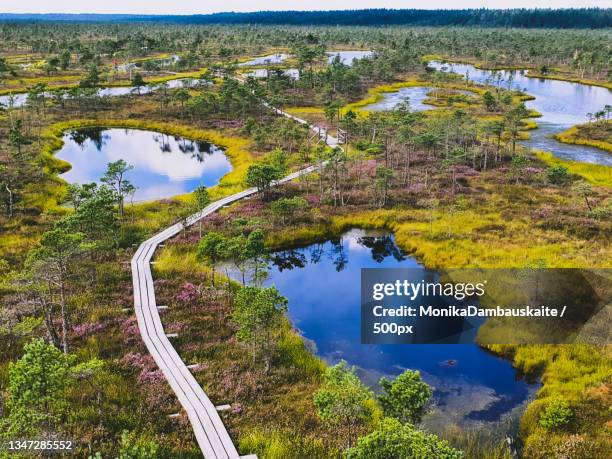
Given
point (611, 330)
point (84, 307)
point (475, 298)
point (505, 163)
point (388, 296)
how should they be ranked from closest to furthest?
1. point (611, 330)
2. point (84, 307)
3. point (475, 298)
4. point (388, 296)
5. point (505, 163)

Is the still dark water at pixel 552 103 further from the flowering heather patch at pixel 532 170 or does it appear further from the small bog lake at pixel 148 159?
the small bog lake at pixel 148 159

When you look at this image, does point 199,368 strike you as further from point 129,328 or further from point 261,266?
point 261,266

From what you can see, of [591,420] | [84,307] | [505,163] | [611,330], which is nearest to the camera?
[591,420]

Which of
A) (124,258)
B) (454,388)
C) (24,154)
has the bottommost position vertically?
(454,388)

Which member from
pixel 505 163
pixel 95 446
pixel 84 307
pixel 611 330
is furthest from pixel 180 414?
pixel 505 163

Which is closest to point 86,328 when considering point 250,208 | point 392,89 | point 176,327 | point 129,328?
point 129,328

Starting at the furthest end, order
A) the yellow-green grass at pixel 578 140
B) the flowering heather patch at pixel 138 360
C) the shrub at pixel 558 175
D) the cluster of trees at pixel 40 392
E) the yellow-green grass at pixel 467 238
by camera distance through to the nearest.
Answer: the yellow-green grass at pixel 578 140 < the shrub at pixel 558 175 < the yellow-green grass at pixel 467 238 < the flowering heather patch at pixel 138 360 < the cluster of trees at pixel 40 392

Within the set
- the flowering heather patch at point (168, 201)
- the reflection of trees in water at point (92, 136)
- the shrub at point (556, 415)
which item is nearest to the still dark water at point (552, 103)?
the flowering heather patch at point (168, 201)

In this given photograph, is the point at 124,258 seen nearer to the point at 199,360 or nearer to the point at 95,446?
the point at 199,360
